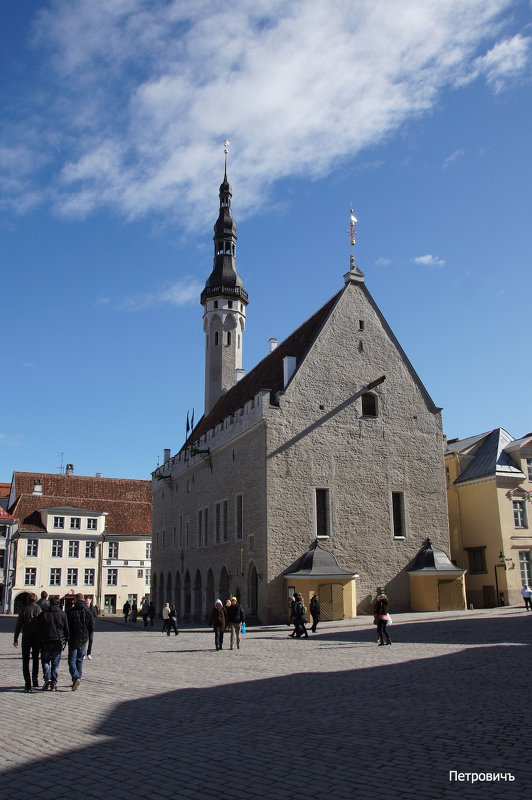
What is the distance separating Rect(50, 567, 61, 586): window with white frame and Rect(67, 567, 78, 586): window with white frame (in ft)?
2.15

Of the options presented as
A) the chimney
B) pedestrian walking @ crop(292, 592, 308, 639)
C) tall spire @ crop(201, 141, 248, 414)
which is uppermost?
tall spire @ crop(201, 141, 248, 414)

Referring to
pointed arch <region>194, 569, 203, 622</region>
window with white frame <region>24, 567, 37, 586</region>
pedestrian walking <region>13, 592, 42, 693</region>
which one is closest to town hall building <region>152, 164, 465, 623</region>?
pointed arch <region>194, 569, 203, 622</region>

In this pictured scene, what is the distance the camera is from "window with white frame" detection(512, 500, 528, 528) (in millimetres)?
33463

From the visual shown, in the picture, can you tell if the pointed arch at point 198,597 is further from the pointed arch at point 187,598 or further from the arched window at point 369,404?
the arched window at point 369,404

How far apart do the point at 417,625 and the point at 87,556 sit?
113 feet

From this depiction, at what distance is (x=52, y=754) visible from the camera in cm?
659

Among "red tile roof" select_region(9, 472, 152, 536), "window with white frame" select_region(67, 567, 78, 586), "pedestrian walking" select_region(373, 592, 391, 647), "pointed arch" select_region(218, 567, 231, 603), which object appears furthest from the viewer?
"red tile roof" select_region(9, 472, 152, 536)

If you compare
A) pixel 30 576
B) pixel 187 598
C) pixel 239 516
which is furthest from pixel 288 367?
pixel 30 576

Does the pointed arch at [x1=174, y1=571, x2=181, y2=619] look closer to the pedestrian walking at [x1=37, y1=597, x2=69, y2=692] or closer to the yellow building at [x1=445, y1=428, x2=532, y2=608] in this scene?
the yellow building at [x1=445, y1=428, x2=532, y2=608]

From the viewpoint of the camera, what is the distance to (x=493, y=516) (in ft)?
110

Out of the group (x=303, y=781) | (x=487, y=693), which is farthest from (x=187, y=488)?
(x=303, y=781)

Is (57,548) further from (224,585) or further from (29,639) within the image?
(29,639)

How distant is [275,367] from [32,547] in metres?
26.7

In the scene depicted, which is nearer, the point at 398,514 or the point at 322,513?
the point at 322,513
